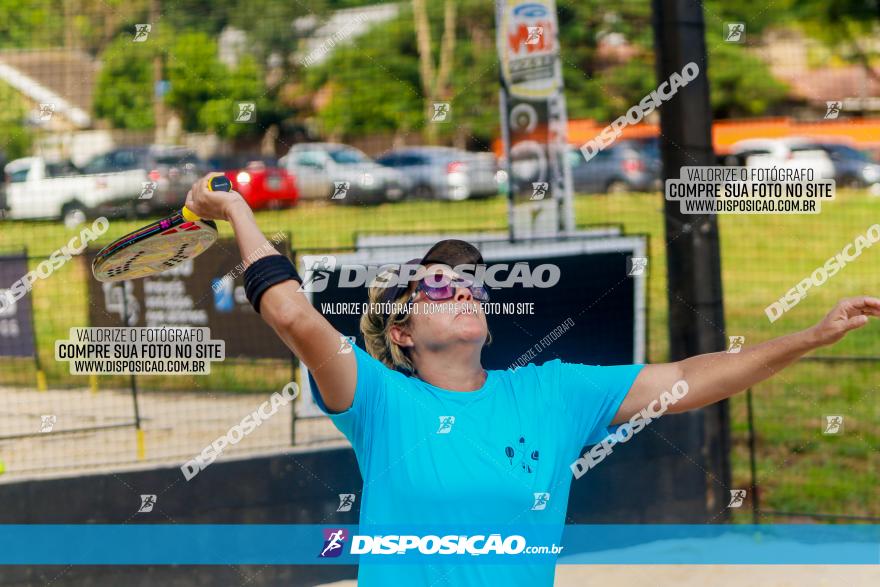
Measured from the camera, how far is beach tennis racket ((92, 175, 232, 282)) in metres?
3.29

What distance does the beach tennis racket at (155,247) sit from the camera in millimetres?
3291

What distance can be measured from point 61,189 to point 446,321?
9765mm

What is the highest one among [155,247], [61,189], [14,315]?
[61,189]

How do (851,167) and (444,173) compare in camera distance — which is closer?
(444,173)

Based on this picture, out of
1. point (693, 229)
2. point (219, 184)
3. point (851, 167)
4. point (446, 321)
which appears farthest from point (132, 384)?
point (851, 167)

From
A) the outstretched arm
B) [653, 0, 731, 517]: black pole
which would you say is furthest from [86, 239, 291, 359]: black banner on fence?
the outstretched arm

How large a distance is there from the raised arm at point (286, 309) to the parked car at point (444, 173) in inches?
490

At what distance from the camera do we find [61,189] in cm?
1170

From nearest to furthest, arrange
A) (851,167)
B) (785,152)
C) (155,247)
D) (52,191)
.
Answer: (155,247) → (52,191) → (851,167) → (785,152)

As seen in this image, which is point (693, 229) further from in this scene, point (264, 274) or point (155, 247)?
point (264, 274)

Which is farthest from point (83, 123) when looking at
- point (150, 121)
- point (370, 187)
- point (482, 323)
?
Result: point (482, 323)

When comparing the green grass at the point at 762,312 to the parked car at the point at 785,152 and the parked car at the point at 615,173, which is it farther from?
the parked car at the point at 785,152

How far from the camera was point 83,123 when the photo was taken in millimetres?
18656

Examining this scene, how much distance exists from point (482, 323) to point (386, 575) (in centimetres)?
70
